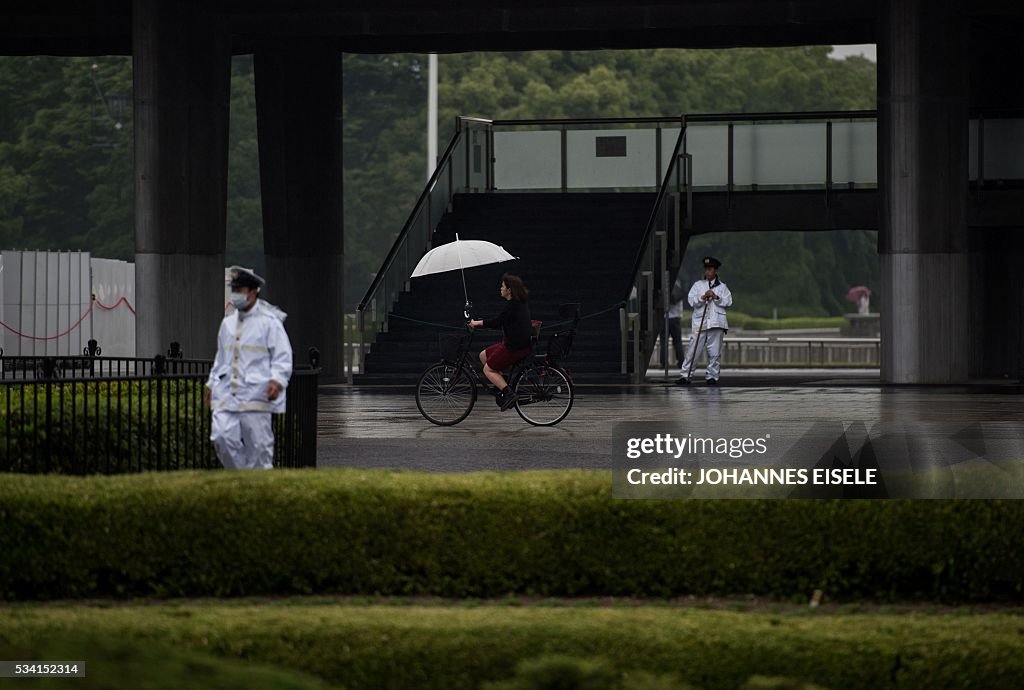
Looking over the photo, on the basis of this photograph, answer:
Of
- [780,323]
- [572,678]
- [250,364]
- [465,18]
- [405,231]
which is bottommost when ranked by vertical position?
[572,678]

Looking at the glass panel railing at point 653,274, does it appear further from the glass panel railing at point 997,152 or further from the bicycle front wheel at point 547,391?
the bicycle front wheel at point 547,391

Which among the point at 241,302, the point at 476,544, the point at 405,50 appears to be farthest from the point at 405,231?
the point at 476,544

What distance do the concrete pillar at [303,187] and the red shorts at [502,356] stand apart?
1504 cm

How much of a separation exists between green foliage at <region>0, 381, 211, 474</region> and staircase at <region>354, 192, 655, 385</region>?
53.1 feet

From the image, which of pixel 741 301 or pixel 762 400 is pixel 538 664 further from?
pixel 741 301

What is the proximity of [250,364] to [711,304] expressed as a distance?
17.9m

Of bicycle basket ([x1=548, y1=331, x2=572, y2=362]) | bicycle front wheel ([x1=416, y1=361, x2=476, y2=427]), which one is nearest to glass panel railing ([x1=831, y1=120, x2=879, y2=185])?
bicycle basket ([x1=548, y1=331, x2=572, y2=362])

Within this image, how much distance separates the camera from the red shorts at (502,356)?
20.8m

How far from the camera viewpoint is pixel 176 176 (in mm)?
29906

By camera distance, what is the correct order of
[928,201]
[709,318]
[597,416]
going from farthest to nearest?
1. [709,318]
2. [928,201]
3. [597,416]

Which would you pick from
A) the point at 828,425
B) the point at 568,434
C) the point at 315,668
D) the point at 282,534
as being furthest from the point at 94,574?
the point at 828,425

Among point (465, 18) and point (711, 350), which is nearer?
point (711, 350)

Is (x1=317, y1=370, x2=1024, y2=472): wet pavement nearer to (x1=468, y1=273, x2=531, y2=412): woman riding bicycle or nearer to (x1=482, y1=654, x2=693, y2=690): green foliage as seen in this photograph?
(x1=468, y1=273, x2=531, y2=412): woman riding bicycle

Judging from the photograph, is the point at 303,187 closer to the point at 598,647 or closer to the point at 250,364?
the point at 250,364
